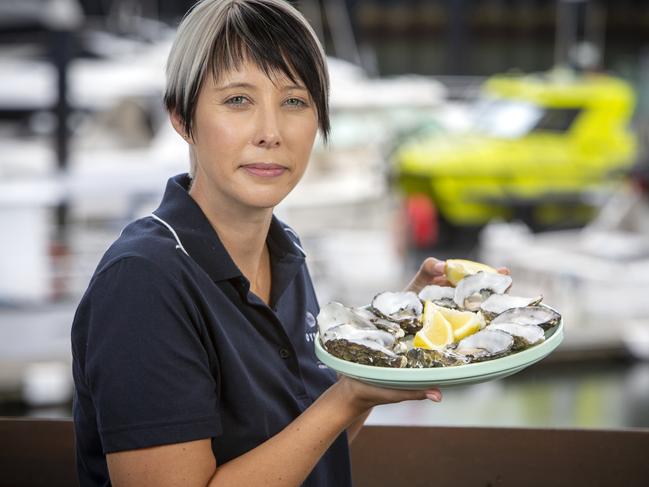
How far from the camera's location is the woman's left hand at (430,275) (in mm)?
1562

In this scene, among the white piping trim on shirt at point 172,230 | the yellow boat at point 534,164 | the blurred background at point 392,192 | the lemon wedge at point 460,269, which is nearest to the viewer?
the white piping trim on shirt at point 172,230

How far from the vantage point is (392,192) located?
10.7m

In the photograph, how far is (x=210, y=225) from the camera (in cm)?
133

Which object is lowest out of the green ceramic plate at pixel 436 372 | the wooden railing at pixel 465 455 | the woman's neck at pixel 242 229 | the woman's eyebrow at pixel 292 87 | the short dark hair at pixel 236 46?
the wooden railing at pixel 465 455

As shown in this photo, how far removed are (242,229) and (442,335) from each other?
30cm

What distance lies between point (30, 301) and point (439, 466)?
5.11 metres

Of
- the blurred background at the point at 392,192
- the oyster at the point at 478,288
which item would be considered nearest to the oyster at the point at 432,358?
the oyster at the point at 478,288

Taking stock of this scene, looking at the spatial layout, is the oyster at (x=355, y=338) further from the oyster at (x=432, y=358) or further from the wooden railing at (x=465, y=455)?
the wooden railing at (x=465, y=455)

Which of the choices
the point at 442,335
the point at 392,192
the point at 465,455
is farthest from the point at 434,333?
the point at 392,192

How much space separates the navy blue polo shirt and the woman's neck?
0.08ft

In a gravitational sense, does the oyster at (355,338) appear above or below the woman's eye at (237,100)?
below

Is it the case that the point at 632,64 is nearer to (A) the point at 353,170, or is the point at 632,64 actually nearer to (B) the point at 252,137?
(A) the point at 353,170

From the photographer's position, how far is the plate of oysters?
119 cm

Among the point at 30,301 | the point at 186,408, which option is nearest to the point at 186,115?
the point at 186,408
